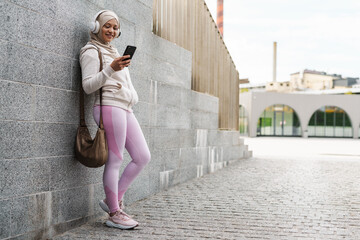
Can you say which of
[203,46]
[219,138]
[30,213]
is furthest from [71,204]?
[219,138]

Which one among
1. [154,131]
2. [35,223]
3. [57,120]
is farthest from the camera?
[154,131]

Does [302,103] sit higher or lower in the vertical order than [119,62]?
higher

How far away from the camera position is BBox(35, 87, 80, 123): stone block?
140 inches

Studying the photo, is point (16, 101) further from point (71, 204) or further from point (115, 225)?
point (115, 225)

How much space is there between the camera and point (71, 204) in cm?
Answer: 399

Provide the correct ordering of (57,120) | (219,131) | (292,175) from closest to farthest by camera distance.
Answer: (57,120) < (292,175) < (219,131)

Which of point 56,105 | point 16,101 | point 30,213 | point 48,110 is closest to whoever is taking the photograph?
point 16,101

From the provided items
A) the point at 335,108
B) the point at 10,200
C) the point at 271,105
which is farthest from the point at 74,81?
the point at 335,108

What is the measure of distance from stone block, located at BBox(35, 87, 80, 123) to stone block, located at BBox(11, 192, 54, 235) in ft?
2.09

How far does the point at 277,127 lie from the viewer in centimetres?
4606

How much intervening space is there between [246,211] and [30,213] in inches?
98.1

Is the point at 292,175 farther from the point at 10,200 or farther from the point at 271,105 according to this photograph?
the point at 271,105

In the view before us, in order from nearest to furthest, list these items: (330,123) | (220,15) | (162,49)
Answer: (162,49) → (220,15) → (330,123)

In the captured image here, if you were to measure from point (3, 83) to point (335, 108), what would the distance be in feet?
151
